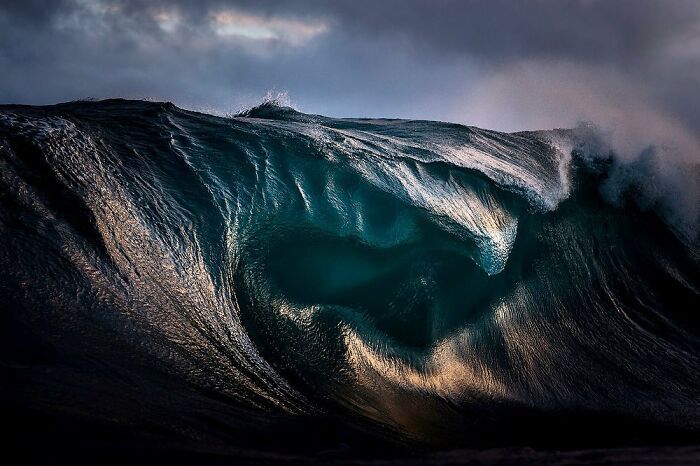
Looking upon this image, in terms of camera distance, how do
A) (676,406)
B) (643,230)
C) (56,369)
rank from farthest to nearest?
1. (643,230)
2. (676,406)
3. (56,369)

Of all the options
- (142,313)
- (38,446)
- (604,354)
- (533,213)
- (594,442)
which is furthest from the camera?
(533,213)

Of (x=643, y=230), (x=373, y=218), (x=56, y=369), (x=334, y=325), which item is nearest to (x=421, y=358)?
(x=334, y=325)

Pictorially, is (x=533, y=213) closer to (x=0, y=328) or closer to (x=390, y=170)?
(x=390, y=170)

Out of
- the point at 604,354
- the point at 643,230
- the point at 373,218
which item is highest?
the point at 643,230

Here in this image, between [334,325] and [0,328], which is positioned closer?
[0,328]

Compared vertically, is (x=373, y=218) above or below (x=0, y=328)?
above

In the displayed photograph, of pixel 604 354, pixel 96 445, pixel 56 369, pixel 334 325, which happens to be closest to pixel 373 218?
pixel 334 325
